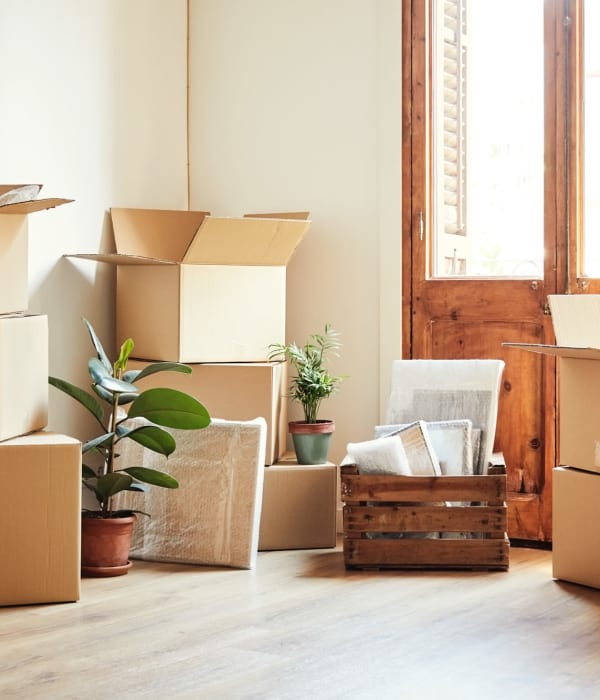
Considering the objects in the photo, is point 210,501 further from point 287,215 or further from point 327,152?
point 327,152

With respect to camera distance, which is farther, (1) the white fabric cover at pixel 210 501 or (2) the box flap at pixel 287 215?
(2) the box flap at pixel 287 215

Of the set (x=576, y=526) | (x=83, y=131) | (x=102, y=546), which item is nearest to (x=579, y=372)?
(x=576, y=526)

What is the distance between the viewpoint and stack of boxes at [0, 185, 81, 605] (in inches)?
113

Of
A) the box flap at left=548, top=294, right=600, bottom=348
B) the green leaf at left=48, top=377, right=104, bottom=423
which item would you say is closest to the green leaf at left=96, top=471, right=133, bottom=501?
the green leaf at left=48, top=377, right=104, bottom=423

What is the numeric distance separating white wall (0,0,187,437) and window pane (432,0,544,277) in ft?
3.44

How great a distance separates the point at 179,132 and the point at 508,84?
1.29m

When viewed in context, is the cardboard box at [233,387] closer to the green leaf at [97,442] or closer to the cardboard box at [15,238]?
the green leaf at [97,442]

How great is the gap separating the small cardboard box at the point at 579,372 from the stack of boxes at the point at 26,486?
51.2 inches

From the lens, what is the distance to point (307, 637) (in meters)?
2.58

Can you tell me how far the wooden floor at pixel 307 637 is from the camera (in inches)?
88.0

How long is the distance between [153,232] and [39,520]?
4.33 feet

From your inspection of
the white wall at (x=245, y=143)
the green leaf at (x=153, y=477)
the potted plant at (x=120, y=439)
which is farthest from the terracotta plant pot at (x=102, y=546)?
the white wall at (x=245, y=143)

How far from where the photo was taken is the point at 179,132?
164 inches

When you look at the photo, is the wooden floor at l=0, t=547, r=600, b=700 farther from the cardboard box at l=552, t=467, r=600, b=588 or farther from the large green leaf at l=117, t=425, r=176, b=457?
the large green leaf at l=117, t=425, r=176, b=457
